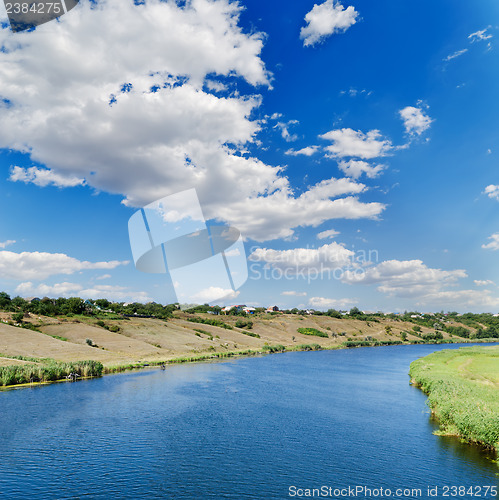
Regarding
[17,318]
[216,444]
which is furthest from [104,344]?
[216,444]

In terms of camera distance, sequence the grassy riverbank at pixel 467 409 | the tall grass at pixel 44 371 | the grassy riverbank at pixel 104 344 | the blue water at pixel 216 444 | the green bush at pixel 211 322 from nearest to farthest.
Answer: the blue water at pixel 216 444, the grassy riverbank at pixel 467 409, the tall grass at pixel 44 371, the grassy riverbank at pixel 104 344, the green bush at pixel 211 322

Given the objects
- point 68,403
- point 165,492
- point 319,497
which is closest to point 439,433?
point 319,497

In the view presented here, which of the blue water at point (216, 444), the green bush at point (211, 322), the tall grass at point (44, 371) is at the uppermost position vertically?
the green bush at point (211, 322)

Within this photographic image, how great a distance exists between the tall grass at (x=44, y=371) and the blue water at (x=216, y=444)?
6038 mm

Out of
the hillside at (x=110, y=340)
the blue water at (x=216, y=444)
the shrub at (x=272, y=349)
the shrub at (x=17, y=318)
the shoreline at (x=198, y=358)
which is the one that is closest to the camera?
the blue water at (x=216, y=444)

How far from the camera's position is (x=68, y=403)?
52250 millimetres

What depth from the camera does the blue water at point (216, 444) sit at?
2831 cm

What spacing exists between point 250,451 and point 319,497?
10.3 m

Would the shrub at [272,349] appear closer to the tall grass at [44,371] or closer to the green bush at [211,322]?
the green bush at [211,322]

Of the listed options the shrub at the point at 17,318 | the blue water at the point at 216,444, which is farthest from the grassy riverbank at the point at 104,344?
the blue water at the point at 216,444

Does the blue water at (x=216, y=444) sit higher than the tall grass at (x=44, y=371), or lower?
lower

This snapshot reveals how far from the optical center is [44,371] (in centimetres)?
6906

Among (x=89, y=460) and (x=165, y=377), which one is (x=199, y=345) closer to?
(x=165, y=377)

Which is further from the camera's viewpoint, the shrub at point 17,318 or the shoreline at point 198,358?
the shrub at point 17,318
